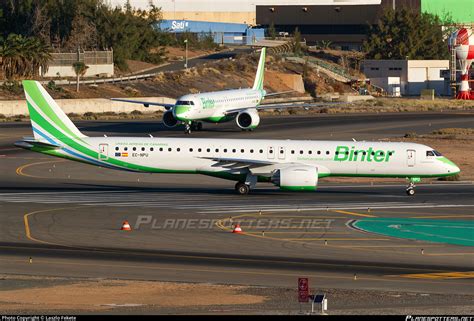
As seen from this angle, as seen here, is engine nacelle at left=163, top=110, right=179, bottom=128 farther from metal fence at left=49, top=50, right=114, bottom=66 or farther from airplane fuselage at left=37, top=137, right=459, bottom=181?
metal fence at left=49, top=50, right=114, bottom=66

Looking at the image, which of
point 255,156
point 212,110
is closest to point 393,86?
point 212,110

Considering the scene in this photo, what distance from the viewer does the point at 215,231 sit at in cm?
4769

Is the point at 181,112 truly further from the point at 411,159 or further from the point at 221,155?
the point at 411,159

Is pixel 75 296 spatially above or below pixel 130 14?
below

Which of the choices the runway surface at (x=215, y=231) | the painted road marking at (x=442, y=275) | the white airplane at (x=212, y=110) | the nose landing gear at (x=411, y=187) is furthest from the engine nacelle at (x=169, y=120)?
the painted road marking at (x=442, y=275)

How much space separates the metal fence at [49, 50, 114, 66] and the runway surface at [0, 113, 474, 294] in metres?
64.1

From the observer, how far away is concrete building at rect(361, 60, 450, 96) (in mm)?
162000

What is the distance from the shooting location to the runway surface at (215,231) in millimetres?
38750

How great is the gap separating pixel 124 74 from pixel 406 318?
391 feet

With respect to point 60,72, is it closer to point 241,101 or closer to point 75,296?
point 241,101

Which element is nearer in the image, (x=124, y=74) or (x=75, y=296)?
(x=75, y=296)

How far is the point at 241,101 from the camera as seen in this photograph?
100688 millimetres

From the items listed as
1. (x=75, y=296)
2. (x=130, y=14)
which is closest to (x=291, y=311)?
(x=75, y=296)

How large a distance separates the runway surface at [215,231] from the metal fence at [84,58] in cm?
6406
